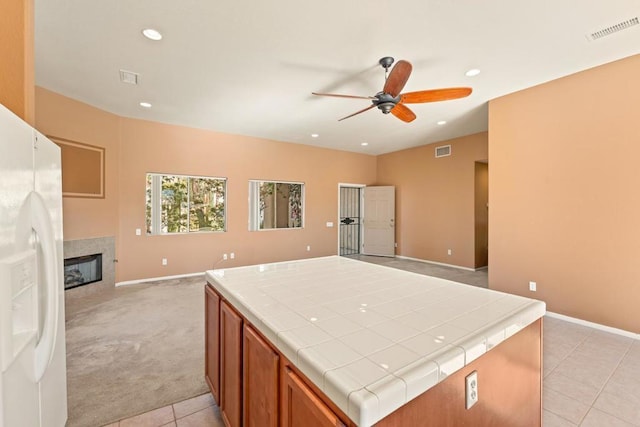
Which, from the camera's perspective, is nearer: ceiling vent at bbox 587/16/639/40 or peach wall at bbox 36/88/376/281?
ceiling vent at bbox 587/16/639/40

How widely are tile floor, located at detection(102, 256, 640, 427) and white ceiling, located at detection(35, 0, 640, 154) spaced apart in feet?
9.46

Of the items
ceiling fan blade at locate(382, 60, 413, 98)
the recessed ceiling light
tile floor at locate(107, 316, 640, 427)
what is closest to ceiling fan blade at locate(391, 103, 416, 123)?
ceiling fan blade at locate(382, 60, 413, 98)

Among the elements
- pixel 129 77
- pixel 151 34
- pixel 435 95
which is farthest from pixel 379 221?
pixel 151 34

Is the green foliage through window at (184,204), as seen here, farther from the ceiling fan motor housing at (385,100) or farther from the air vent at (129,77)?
the ceiling fan motor housing at (385,100)

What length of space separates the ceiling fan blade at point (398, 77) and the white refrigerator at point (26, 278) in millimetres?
2434

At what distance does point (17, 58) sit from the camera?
1.23 m

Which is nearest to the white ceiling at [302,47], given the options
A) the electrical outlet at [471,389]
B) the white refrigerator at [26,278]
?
the white refrigerator at [26,278]

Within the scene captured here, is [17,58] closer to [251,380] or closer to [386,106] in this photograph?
[251,380]

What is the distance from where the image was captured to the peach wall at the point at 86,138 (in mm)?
3643

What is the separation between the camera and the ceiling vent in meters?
2.31

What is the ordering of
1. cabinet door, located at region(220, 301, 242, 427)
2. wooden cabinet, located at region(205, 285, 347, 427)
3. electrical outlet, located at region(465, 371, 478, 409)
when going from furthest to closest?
cabinet door, located at region(220, 301, 242, 427), electrical outlet, located at region(465, 371, 478, 409), wooden cabinet, located at region(205, 285, 347, 427)

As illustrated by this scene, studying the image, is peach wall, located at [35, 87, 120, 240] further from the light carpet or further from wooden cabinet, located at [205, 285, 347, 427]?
wooden cabinet, located at [205, 285, 347, 427]

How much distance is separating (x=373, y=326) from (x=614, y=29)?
3413mm

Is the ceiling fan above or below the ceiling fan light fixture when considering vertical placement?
above
